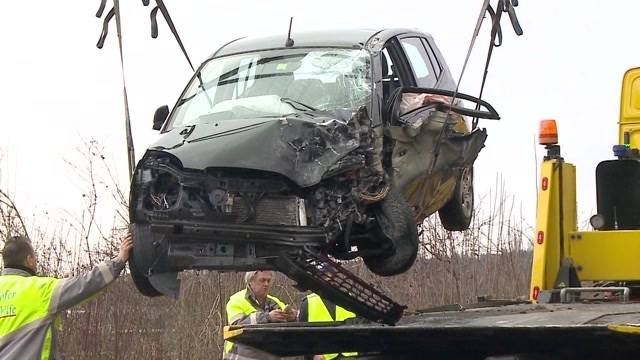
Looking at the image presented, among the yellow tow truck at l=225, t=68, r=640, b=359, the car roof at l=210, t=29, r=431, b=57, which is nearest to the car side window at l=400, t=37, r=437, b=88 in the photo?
the car roof at l=210, t=29, r=431, b=57

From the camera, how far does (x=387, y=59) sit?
8.48 metres

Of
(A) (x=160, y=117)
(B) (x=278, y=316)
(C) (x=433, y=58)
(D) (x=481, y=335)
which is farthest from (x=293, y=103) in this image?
(D) (x=481, y=335)

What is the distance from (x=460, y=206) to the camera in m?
9.46

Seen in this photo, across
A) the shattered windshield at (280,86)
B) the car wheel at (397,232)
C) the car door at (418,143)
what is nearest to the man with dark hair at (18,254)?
the shattered windshield at (280,86)

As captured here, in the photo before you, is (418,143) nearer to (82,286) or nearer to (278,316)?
(278,316)

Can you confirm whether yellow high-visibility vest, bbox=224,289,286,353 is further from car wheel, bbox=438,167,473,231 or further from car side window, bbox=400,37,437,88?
car side window, bbox=400,37,437,88

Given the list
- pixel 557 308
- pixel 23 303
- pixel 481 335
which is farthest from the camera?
pixel 23 303

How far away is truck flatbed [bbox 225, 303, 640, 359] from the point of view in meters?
5.43

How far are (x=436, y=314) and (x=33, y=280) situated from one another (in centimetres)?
287

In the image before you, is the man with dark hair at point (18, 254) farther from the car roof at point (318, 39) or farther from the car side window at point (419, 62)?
the car side window at point (419, 62)

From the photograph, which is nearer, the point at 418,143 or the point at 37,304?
the point at 37,304

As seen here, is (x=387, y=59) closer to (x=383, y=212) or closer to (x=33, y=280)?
(x=383, y=212)

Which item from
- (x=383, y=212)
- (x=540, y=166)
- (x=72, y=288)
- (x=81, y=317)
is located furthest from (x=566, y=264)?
(x=81, y=317)

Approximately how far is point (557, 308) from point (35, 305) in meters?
3.61
